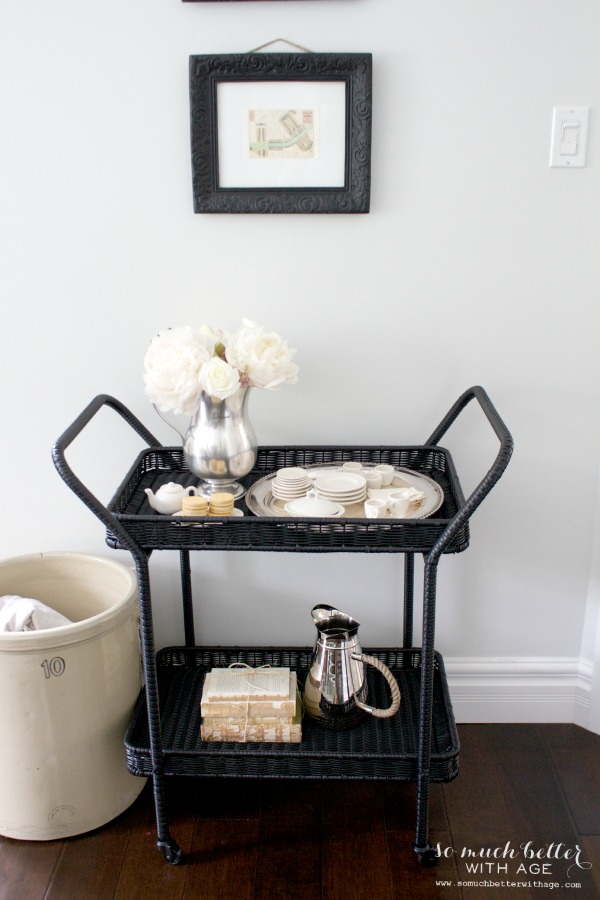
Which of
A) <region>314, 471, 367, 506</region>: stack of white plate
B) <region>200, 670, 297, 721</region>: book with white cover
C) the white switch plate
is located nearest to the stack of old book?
<region>200, 670, 297, 721</region>: book with white cover

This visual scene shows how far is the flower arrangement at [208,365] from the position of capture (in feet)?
4.88

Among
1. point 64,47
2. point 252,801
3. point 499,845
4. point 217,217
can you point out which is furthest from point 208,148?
point 499,845

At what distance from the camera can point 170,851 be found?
5.33 feet

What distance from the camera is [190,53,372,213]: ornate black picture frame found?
162 centimetres

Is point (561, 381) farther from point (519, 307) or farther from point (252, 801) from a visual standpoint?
point (252, 801)

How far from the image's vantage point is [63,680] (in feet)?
5.16

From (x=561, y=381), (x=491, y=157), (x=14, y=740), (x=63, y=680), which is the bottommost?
(x=14, y=740)

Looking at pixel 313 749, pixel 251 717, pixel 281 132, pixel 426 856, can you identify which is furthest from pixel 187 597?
pixel 281 132

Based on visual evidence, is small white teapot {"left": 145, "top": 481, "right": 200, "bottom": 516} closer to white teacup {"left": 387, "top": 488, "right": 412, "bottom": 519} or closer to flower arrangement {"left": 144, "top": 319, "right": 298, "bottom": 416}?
flower arrangement {"left": 144, "top": 319, "right": 298, "bottom": 416}

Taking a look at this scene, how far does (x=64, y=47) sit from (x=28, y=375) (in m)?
0.68

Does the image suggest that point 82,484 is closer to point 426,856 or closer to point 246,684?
point 246,684

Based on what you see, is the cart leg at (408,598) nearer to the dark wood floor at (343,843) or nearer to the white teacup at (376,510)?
the dark wood floor at (343,843)

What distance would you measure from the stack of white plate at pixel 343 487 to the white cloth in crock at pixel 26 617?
24.3 inches

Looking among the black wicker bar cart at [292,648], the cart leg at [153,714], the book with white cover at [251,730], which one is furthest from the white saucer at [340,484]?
the book with white cover at [251,730]
